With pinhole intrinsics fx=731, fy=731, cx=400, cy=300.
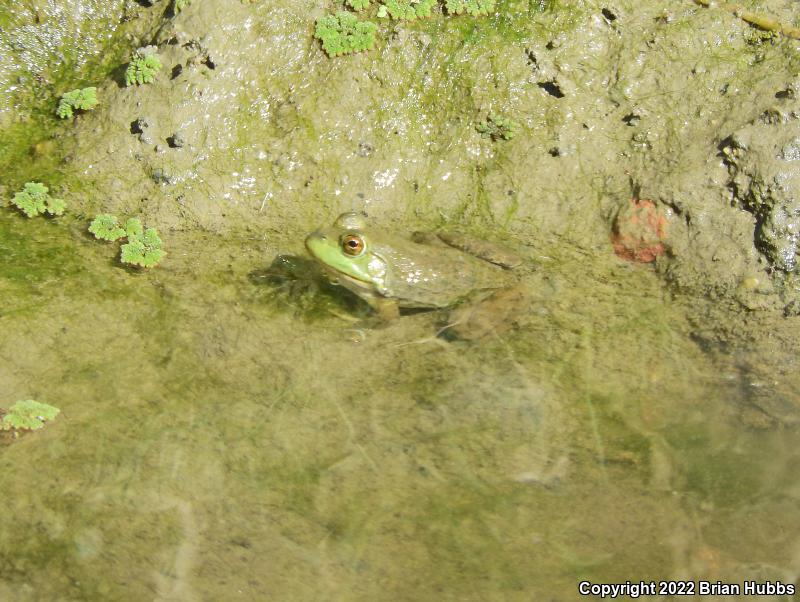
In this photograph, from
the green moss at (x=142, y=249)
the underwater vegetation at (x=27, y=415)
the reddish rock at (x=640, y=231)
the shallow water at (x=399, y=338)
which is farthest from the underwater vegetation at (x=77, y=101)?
the reddish rock at (x=640, y=231)

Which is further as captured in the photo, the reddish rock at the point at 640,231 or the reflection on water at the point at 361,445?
the reddish rock at the point at 640,231

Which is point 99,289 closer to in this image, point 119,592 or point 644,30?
point 119,592

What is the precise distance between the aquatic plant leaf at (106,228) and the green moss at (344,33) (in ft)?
5.99

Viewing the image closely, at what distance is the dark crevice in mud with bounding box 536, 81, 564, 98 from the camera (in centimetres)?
492

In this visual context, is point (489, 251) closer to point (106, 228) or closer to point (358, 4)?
point (358, 4)

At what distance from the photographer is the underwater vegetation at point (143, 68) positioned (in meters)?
4.94

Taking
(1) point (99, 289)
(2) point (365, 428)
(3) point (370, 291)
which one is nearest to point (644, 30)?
(3) point (370, 291)

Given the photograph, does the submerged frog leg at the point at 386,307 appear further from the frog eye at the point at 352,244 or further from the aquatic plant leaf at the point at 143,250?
the aquatic plant leaf at the point at 143,250

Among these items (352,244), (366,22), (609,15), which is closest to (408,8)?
(366,22)

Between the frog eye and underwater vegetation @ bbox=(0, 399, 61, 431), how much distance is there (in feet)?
5.92

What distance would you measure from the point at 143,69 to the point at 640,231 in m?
3.46

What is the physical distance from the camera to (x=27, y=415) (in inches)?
149

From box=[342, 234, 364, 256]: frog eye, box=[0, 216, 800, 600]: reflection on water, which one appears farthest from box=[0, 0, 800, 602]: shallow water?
box=[342, 234, 364, 256]: frog eye

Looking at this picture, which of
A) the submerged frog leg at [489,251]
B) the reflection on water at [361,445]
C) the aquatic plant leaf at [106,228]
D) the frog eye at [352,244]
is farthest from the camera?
the aquatic plant leaf at [106,228]
